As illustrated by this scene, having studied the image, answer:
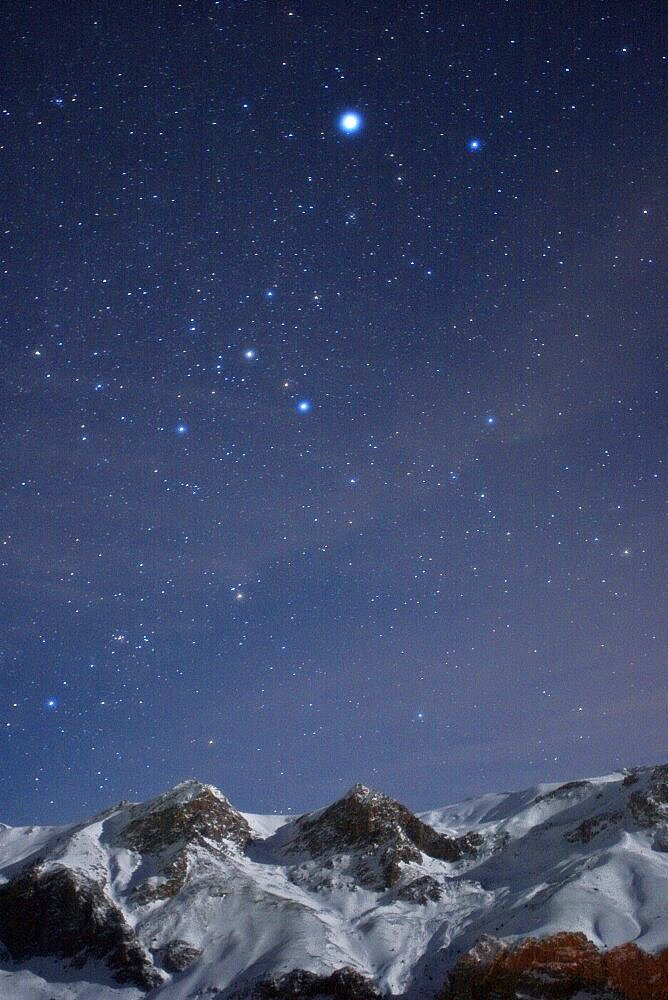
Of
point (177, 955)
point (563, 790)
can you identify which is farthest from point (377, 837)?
point (177, 955)

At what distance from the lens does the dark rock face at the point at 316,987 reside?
52812 mm

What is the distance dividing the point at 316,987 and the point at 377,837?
34.3 meters

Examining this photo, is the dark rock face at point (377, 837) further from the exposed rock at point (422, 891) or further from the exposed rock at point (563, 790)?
the exposed rock at point (563, 790)

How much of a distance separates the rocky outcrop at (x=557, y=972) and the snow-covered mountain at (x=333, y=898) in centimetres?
18

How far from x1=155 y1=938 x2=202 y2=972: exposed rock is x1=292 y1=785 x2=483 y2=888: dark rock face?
2293cm

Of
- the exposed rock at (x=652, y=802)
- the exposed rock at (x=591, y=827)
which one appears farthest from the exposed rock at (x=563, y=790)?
the exposed rock at (x=652, y=802)

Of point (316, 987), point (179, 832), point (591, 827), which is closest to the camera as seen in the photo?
point (316, 987)

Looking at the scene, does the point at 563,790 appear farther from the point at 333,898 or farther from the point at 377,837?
the point at 333,898

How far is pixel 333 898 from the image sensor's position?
74938 mm

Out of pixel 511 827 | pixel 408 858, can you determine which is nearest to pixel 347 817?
pixel 408 858

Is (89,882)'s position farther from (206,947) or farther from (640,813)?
(640,813)

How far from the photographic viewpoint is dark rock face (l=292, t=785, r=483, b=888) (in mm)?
81312

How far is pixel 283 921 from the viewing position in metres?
65.2

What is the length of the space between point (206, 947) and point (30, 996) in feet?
56.7
